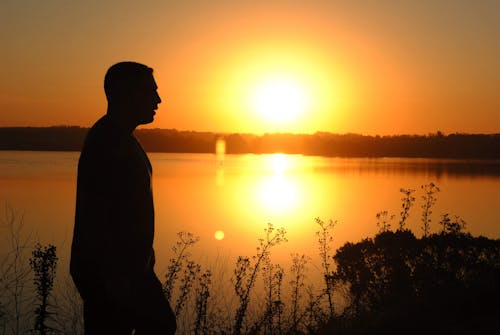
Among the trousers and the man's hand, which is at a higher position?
the man's hand

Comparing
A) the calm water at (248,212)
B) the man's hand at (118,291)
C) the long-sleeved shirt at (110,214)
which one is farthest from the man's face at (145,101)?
the calm water at (248,212)

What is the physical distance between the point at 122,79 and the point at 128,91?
74 millimetres

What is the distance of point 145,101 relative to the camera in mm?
3008

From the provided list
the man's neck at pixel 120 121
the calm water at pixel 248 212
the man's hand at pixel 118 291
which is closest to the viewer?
the man's hand at pixel 118 291

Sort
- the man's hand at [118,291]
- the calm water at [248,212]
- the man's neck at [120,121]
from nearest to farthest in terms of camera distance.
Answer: the man's hand at [118,291]
the man's neck at [120,121]
the calm water at [248,212]

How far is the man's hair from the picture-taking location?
9.70 feet

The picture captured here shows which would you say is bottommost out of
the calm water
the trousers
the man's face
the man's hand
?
the calm water

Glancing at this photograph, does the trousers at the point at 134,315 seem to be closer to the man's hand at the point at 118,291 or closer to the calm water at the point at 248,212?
the man's hand at the point at 118,291

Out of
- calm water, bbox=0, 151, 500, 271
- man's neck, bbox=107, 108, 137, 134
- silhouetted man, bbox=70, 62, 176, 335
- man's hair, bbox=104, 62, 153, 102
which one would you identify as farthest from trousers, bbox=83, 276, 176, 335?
calm water, bbox=0, 151, 500, 271

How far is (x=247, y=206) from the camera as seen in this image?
45875 mm

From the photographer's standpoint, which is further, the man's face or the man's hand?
the man's face

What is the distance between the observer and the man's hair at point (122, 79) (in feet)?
9.70

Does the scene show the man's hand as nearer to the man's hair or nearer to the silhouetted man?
the silhouetted man

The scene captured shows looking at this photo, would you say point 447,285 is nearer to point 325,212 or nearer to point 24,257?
point 24,257
